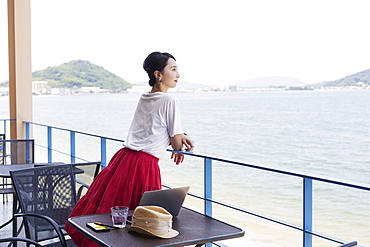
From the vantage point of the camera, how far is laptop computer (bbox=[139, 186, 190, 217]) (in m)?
2.06

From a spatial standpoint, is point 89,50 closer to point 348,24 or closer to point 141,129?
point 348,24

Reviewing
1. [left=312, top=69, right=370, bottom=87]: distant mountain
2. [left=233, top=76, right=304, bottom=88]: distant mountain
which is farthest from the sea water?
[left=233, top=76, right=304, bottom=88]: distant mountain

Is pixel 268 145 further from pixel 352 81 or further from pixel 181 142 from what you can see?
pixel 181 142

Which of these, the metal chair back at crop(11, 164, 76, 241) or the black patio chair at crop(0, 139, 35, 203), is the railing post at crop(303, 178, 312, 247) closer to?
the metal chair back at crop(11, 164, 76, 241)

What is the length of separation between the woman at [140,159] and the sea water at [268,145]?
1278cm

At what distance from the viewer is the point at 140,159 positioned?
246 cm

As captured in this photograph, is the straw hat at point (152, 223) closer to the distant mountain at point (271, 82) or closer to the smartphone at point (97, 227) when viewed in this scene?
the smartphone at point (97, 227)

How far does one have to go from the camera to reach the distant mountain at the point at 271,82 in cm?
4600

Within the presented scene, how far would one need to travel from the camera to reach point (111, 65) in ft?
158

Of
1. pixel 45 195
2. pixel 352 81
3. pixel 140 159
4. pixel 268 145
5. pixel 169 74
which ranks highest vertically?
pixel 352 81

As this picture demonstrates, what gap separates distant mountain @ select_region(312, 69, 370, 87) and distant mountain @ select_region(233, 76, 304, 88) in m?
2.34

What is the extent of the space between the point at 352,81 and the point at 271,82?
7131 millimetres

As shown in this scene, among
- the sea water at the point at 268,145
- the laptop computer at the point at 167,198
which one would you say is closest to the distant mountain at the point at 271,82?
the sea water at the point at 268,145

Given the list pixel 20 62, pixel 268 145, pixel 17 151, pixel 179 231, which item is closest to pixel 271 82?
pixel 268 145
